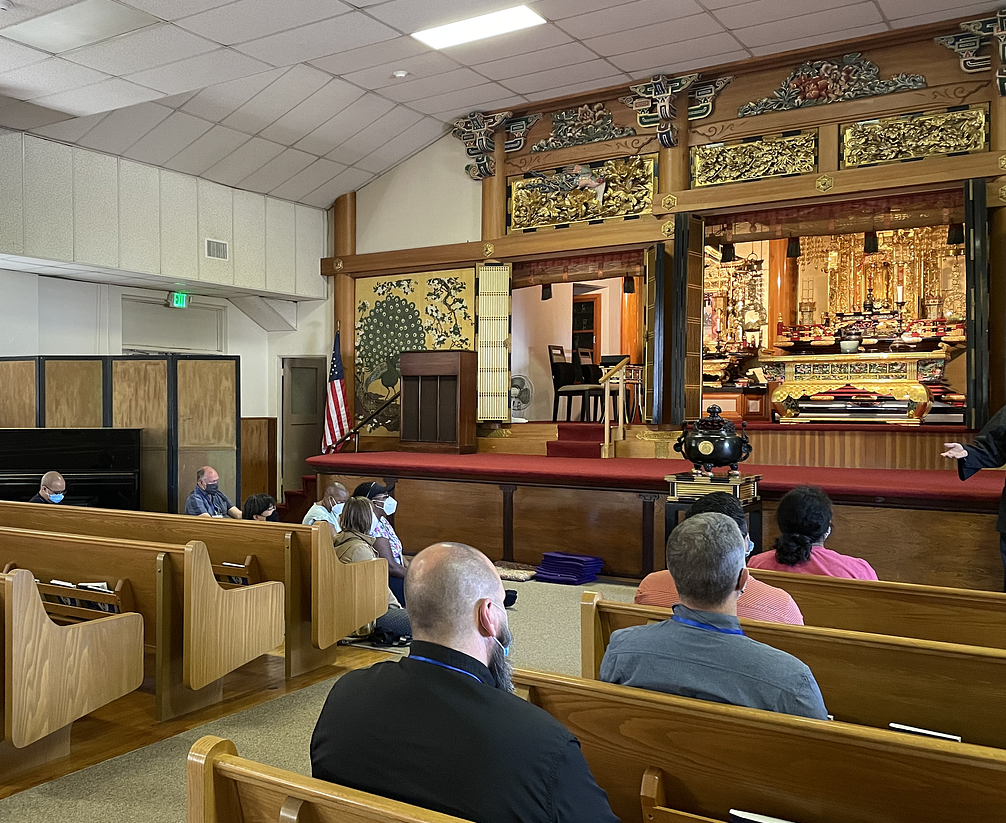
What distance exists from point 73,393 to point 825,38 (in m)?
7.42

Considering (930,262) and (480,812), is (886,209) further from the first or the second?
(480,812)

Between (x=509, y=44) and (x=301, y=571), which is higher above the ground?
(x=509, y=44)

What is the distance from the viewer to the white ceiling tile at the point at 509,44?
7.49 meters

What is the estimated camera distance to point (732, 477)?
6082mm

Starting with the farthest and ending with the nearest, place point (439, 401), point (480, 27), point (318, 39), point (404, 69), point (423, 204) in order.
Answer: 1. point (423, 204)
2. point (439, 401)
3. point (404, 69)
4. point (480, 27)
5. point (318, 39)

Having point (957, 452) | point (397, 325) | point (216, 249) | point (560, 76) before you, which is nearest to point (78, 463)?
point (216, 249)

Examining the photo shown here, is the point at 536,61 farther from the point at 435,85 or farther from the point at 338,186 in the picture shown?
the point at 338,186

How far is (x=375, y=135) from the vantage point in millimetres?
9727

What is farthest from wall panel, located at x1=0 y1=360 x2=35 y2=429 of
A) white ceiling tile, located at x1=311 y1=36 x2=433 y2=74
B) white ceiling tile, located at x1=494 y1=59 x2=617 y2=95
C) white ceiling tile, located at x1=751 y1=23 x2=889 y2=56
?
white ceiling tile, located at x1=751 y1=23 x2=889 y2=56

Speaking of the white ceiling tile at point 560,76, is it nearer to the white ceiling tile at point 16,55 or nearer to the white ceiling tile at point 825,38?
the white ceiling tile at point 825,38

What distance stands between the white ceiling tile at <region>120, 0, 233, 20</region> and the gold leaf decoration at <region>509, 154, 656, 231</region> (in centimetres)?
449

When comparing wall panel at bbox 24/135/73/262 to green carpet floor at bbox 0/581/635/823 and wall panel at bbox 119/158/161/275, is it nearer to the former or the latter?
wall panel at bbox 119/158/161/275

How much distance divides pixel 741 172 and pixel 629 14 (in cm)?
191

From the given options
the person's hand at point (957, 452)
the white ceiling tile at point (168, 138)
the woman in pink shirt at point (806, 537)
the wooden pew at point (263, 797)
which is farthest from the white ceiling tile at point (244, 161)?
the wooden pew at point (263, 797)
